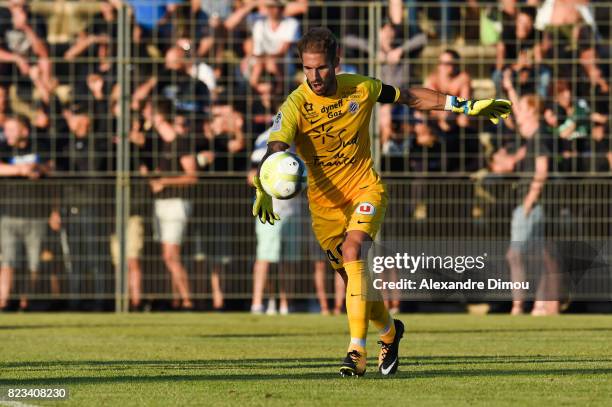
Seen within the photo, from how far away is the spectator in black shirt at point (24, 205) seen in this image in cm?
1827

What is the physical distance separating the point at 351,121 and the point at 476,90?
8989mm

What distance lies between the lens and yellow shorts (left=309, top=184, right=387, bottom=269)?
9.54 m

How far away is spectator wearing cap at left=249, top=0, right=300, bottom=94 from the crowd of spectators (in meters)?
0.02

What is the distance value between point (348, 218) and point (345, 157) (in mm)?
406

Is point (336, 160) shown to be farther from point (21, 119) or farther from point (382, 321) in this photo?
point (21, 119)

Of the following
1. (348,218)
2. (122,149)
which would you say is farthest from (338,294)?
(348,218)

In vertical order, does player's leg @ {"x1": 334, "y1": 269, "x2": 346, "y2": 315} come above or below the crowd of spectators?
below

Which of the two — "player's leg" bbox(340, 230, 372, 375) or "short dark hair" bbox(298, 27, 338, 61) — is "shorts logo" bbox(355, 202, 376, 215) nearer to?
"player's leg" bbox(340, 230, 372, 375)

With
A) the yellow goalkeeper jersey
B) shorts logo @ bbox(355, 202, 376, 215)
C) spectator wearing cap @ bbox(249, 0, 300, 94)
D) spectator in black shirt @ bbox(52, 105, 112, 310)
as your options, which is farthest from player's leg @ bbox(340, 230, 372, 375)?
spectator in black shirt @ bbox(52, 105, 112, 310)

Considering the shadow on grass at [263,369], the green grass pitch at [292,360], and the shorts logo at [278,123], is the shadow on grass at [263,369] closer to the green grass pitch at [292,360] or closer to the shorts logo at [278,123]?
the green grass pitch at [292,360]

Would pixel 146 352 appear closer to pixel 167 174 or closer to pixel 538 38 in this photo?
pixel 167 174

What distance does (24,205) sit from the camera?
18.4 m

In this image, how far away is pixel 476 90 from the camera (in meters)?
18.5

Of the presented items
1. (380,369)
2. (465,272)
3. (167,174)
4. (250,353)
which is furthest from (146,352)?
(167,174)
